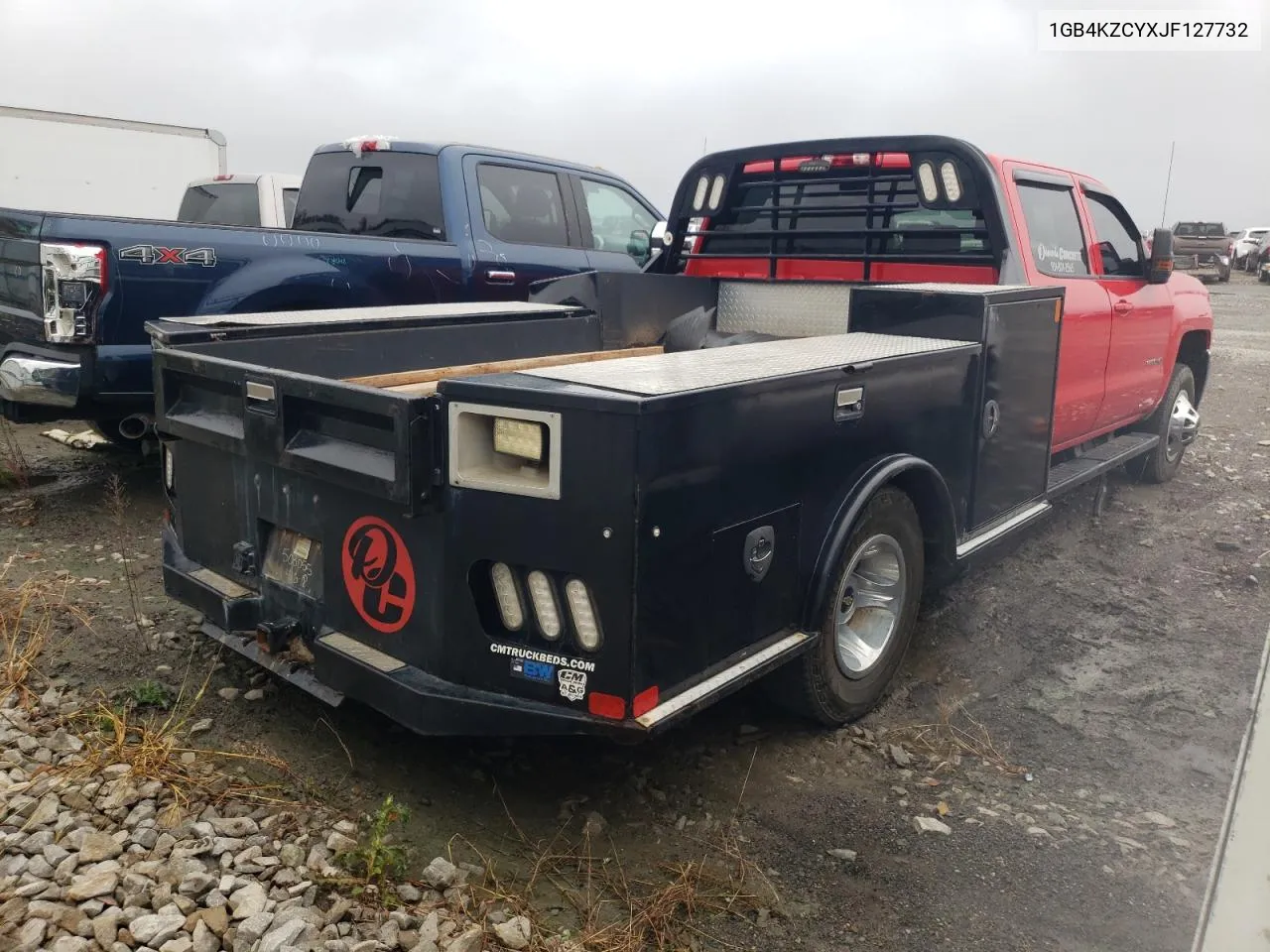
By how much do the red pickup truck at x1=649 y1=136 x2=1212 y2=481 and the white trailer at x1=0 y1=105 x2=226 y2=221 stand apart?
1056 cm

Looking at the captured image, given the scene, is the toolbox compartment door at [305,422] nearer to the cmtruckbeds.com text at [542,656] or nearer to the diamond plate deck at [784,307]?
the cmtruckbeds.com text at [542,656]

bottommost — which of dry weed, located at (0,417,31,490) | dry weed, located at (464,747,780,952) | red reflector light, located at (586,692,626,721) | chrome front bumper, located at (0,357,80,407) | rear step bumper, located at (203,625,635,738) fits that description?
dry weed, located at (464,747,780,952)

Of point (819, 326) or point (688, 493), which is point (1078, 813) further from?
point (819, 326)

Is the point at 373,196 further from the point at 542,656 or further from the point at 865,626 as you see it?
the point at 542,656

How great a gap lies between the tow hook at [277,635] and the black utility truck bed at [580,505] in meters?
0.01

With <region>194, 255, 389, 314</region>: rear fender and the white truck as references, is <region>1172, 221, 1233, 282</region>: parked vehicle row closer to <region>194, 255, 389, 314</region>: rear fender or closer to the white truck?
the white truck

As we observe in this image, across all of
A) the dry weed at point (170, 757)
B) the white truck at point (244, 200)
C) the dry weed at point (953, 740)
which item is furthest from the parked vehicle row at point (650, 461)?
the white truck at point (244, 200)

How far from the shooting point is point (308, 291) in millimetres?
5844

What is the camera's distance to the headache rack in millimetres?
4883

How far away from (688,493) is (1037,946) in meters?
1.44

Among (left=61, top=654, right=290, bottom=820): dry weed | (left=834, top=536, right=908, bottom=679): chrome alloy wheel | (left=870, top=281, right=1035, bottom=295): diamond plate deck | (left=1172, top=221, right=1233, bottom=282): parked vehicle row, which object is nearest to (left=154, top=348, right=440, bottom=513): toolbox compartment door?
(left=61, top=654, right=290, bottom=820): dry weed

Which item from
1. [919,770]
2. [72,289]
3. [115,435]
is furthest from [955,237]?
[115,435]

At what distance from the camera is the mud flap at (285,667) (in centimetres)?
318

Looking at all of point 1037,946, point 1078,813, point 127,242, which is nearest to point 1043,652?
point 1078,813
